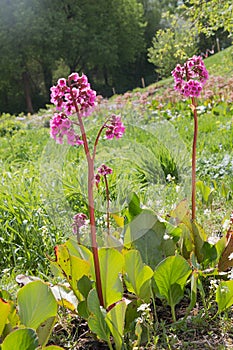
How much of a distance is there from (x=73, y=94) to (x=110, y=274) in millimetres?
610

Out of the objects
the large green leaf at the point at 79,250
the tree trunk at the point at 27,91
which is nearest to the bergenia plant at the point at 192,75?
the large green leaf at the point at 79,250

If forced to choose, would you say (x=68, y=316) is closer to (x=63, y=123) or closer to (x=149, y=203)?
(x=63, y=123)

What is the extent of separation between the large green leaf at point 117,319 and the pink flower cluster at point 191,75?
2.89 feet

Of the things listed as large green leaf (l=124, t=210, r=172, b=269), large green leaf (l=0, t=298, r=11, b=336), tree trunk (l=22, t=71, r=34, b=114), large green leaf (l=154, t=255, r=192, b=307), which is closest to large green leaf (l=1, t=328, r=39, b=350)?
large green leaf (l=0, t=298, r=11, b=336)

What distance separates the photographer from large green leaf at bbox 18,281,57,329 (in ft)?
4.40

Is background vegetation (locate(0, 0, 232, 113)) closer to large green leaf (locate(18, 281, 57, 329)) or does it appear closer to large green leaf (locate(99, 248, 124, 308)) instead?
large green leaf (locate(99, 248, 124, 308))

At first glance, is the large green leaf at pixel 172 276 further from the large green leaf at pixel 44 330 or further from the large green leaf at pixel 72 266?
the large green leaf at pixel 44 330

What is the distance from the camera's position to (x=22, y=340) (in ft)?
3.93

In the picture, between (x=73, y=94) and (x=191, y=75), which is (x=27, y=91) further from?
(x=73, y=94)

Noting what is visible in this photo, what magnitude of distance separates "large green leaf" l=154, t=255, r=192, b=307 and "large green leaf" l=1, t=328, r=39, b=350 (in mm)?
488

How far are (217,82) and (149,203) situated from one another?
646 cm

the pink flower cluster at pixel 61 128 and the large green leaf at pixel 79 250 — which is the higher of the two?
the pink flower cluster at pixel 61 128

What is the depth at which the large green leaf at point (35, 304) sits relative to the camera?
134 cm

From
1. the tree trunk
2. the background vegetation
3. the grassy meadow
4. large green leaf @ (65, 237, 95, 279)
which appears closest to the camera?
large green leaf @ (65, 237, 95, 279)
